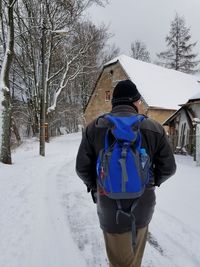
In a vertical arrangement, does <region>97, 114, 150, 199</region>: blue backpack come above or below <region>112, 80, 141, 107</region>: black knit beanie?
below

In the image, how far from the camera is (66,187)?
7785mm

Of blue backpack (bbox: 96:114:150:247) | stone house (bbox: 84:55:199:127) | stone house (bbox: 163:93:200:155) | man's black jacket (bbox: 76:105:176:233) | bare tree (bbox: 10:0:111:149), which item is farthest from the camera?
stone house (bbox: 84:55:199:127)

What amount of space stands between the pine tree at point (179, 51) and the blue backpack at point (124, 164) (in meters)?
42.7

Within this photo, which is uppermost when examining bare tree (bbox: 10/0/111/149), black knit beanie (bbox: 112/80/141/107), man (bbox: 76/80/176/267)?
bare tree (bbox: 10/0/111/149)

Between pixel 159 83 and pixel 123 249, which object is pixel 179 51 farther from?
pixel 123 249

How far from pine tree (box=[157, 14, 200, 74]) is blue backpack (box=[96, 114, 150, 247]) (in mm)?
42711

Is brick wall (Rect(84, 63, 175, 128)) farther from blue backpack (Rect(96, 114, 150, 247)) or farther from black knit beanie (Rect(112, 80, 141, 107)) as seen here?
blue backpack (Rect(96, 114, 150, 247))

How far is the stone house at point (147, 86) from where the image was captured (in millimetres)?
24250

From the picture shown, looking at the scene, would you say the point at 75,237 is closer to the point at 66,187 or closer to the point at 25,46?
the point at 66,187

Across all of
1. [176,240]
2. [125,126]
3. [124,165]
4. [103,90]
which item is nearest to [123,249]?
[124,165]

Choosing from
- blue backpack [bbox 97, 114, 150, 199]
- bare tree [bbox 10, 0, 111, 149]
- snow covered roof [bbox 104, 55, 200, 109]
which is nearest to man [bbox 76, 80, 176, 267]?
blue backpack [bbox 97, 114, 150, 199]

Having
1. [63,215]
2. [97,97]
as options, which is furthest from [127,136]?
[97,97]

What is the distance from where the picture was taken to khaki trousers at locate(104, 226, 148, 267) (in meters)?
2.58

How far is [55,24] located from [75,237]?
19.0 metres
